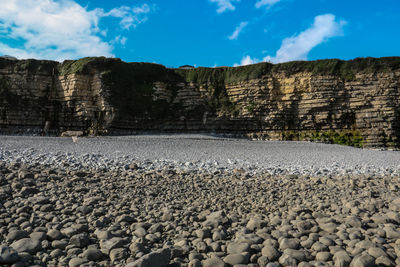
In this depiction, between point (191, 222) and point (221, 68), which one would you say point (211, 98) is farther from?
point (191, 222)

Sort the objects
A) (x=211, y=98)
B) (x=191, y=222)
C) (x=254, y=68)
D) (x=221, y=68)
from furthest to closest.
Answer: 1. (x=221, y=68)
2. (x=211, y=98)
3. (x=254, y=68)
4. (x=191, y=222)

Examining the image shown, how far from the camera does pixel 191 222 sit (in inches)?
159

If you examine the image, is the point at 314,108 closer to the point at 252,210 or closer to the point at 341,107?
the point at 341,107

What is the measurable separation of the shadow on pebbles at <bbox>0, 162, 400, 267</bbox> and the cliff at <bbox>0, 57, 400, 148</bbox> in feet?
68.5

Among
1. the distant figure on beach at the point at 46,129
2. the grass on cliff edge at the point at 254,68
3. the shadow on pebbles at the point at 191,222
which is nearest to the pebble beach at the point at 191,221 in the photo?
the shadow on pebbles at the point at 191,222

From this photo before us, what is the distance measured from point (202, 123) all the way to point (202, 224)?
24.7 metres

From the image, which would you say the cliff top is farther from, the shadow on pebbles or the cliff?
the shadow on pebbles

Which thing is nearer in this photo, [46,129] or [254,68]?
[46,129]

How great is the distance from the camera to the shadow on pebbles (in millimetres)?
2855

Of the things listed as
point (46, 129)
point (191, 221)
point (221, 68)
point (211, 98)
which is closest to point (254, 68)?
point (221, 68)

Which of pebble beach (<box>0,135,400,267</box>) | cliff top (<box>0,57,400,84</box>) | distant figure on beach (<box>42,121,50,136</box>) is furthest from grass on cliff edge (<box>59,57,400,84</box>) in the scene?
pebble beach (<box>0,135,400,267</box>)

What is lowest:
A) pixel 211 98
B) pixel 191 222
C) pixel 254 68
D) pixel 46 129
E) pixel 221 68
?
pixel 191 222

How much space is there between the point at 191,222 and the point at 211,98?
2587 cm

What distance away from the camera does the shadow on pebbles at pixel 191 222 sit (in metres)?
2.86
